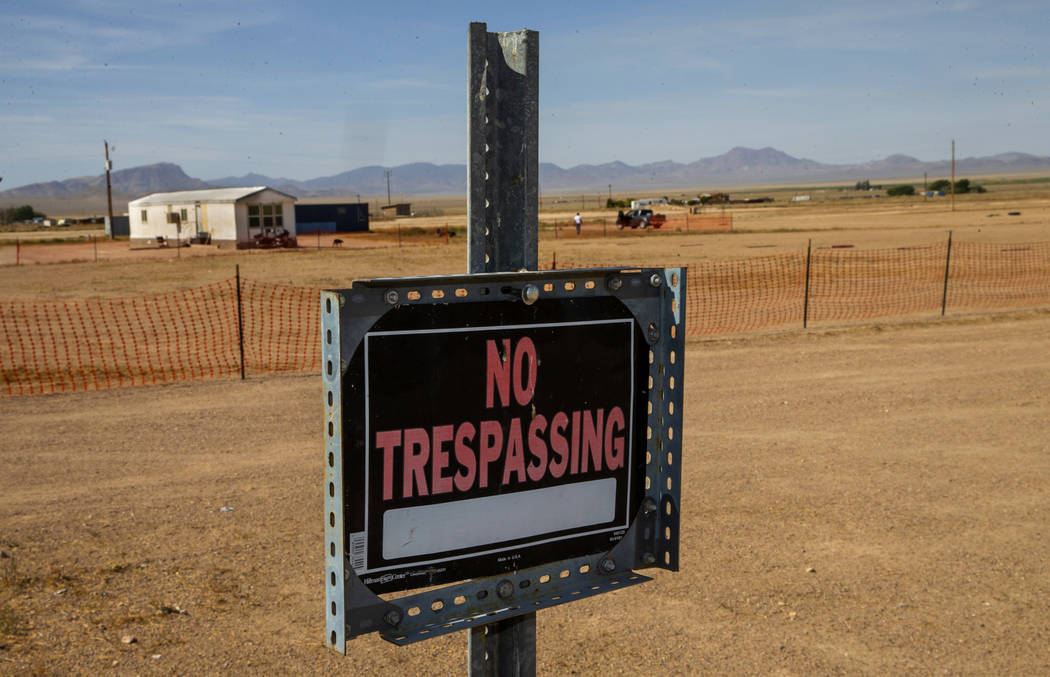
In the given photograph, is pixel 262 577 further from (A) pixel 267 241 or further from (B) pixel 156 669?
(A) pixel 267 241

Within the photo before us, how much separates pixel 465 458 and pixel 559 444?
0.84 feet

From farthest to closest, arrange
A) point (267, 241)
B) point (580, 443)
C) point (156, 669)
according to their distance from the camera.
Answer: point (267, 241) < point (156, 669) < point (580, 443)

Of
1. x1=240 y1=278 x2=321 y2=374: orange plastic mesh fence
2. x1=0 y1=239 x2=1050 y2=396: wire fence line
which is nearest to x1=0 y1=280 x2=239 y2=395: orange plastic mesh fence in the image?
x1=0 y1=239 x2=1050 y2=396: wire fence line

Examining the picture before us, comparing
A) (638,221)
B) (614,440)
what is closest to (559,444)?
(614,440)

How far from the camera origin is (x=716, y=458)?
8.95 meters

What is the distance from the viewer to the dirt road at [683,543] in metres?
5.25

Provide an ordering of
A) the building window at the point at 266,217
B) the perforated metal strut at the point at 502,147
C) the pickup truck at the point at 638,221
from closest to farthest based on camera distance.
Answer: the perforated metal strut at the point at 502,147, the building window at the point at 266,217, the pickup truck at the point at 638,221

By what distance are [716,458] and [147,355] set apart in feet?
36.2

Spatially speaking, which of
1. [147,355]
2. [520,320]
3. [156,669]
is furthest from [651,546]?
[147,355]

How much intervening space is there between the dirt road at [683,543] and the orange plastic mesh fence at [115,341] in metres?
2.42

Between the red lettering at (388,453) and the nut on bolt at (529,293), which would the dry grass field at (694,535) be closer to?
the red lettering at (388,453)

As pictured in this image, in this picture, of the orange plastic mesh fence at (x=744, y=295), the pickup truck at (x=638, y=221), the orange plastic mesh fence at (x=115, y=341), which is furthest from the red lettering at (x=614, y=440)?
the pickup truck at (x=638, y=221)

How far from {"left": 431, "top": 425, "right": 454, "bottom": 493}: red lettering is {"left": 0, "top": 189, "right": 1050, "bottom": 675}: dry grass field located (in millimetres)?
3353

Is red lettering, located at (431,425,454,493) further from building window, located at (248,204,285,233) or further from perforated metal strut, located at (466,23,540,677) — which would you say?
building window, located at (248,204,285,233)
